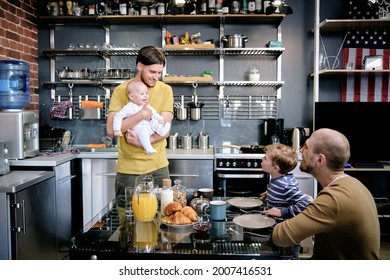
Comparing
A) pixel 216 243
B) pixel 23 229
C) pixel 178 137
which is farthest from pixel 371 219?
pixel 178 137

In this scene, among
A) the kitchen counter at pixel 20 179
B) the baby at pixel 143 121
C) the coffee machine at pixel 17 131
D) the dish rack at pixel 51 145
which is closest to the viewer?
the baby at pixel 143 121

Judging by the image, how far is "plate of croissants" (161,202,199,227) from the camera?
1520 millimetres

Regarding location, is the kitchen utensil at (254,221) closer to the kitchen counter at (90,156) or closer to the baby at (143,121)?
Result: the baby at (143,121)

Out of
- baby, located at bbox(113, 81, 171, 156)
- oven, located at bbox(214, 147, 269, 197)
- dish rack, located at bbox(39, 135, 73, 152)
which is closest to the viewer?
baby, located at bbox(113, 81, 171, 156)

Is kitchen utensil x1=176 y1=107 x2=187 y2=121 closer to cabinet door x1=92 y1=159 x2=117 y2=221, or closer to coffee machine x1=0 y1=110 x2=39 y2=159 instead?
cabinet door x1=92 y1=159 x2=117 y2=221

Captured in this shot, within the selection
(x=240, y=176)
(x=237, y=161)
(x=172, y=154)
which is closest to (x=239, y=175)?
(x=240, y=176)

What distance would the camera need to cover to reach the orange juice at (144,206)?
1.55 meters

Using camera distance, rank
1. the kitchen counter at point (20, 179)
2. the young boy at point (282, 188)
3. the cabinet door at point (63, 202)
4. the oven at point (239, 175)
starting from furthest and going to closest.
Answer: the oven at point (239, 175), the cabinet door at point (63, 202), the kitchen counter at point (20, 179), the young boy at point (282, 188)

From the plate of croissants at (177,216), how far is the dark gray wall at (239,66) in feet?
8.48

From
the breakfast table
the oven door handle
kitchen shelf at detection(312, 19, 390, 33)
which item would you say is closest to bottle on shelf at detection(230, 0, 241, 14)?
kitchen shelf at detection(312, 19, 390, 33)

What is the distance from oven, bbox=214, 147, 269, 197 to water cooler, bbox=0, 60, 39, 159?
4.96 ft

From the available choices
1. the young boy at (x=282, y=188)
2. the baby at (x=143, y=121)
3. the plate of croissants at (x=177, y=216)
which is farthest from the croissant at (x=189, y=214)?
the baby at (x=143, y=121)

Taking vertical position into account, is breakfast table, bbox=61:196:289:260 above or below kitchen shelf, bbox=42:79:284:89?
below

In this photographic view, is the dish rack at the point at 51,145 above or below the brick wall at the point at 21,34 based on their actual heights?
below
